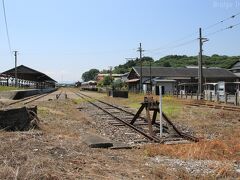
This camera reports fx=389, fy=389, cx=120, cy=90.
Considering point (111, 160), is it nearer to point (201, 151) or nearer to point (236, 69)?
point (201, 151)

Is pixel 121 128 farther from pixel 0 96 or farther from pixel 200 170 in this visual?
pixel 0 96

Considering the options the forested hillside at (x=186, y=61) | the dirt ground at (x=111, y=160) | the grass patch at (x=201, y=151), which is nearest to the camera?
the dirt ground at (x=111, y=160)

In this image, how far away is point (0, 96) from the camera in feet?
136

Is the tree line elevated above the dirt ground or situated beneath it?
elevated above

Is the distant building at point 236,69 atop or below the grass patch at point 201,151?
atop

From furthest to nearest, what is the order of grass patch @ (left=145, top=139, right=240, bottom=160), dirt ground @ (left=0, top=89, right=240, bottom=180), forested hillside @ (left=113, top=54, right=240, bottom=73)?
forested hillside @ (left=113, top=54, right=240, bottom=73)
grass patch @ (left=145, top=139, right=240, bottom=160)
dirt ground @ (left=0, top=89, right=240, bottom=180)

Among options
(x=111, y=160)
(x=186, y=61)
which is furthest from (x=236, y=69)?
(x=111, y=160)

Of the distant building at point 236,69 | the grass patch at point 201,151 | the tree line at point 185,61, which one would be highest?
the tree line at point 185,61

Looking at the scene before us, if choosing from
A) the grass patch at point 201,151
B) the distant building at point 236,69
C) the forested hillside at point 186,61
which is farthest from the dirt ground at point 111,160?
the forested hillside at point 186,61

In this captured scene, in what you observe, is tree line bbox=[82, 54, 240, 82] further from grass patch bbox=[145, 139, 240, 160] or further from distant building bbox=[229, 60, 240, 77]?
grass patch bbox=[145, 139, 240, 160]

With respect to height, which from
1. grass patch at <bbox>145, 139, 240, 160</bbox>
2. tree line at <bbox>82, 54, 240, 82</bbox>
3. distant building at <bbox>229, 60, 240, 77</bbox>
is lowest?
grass patch at <bbox>145, 139, 240, 160</bbox>

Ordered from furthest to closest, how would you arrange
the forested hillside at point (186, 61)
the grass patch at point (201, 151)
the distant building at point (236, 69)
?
the forested hillside at point (186, 61) < the distant building at point (236, 69) < the grass patch at point (201, 151)

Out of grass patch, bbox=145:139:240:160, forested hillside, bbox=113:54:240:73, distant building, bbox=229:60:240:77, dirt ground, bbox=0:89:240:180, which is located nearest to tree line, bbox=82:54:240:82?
forested hillside, bbox=113:54:240:73

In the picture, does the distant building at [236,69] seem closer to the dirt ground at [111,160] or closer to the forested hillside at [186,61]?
the forested hillside at [186,61]
